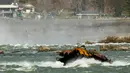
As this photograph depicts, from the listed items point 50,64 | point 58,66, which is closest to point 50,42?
point 50,64

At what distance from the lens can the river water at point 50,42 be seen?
65312mm

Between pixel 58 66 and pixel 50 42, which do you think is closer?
pixel 58 66

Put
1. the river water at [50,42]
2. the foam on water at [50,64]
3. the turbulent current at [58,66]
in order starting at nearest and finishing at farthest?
the turbulent current at [58,66] < the river water at [50,42] < the foam on water at [50,64]

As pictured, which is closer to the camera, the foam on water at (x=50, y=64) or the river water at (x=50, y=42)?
the river water at (x=50, y=42)

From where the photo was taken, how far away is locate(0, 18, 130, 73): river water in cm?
6531

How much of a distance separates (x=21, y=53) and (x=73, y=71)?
29729 millimetres

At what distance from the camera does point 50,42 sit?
12369 centimetres

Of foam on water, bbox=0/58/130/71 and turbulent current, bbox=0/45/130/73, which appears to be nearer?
turbulent current, bbox=0/45/130/73

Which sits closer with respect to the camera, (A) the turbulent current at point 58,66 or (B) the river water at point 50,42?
(A) the turbulent current at point 58,66

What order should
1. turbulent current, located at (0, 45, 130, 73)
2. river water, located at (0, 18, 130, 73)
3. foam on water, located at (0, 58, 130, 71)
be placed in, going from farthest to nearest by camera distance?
foam on water, located at (0, 58, 130, 71) < river water, located at (0, 18, 130, 73) < turbulent current, located at (0, 45, 130, 73)

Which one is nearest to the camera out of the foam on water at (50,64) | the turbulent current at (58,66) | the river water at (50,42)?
the turbulent current at (58,66)

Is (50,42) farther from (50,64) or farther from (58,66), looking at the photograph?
(58,66)

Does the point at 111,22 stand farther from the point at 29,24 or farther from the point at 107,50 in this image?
the point at 107,50

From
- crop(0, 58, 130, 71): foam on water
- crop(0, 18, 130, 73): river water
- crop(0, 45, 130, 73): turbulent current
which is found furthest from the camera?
crop(0, 58, 130, 71): foam on water
